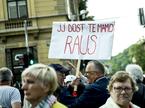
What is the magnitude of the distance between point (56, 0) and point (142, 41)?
70939 millimetres

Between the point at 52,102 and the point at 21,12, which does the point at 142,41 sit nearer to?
the point at 21,12

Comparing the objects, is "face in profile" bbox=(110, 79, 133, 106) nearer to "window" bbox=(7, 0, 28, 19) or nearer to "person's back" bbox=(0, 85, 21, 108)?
"person's back" bbox=(0, 85, 21, 108)

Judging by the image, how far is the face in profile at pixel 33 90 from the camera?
5242 mm

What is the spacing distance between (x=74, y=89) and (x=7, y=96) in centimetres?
92

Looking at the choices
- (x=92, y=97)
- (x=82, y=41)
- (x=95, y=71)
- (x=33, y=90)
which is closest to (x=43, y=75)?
(x=33, y=90)

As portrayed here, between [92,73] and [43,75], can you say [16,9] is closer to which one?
[92,73]

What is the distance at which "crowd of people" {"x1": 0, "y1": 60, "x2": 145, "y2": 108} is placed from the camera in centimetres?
527

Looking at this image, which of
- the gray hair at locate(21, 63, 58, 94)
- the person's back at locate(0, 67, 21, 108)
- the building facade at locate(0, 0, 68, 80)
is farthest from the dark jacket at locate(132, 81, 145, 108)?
the building facade at locate(0, 0, 68, 80)

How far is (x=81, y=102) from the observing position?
6.95 metres

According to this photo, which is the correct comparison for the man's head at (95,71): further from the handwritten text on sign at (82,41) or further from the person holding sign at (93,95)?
the handwritten text on sign at (82,41)

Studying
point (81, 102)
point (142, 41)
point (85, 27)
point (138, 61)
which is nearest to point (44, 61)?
point (85, 27)

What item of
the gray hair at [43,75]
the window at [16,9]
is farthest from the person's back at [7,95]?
the window at [16,9]

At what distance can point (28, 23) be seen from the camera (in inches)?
1256

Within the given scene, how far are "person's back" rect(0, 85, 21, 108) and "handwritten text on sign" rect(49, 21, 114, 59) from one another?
1.14m
